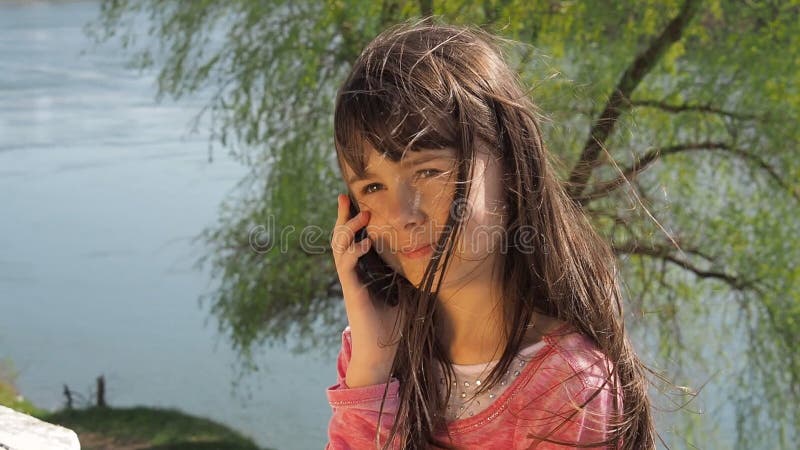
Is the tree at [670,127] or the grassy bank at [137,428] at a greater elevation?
the tree at [670,127]

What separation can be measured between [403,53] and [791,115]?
95.3 inches

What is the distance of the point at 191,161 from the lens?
504 centimetres

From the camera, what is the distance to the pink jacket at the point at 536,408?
922 mm

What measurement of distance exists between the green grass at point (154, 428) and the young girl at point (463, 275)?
3164 millimetres

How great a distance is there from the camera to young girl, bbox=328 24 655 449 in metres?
0.91

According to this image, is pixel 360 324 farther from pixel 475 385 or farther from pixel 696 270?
pixel 696 270

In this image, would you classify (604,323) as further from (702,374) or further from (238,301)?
(238,301)

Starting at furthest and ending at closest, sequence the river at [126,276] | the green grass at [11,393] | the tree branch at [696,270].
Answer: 1. the river at [126,276]
2. the green grass at [11,393]
3. the tree branch at [696,270]

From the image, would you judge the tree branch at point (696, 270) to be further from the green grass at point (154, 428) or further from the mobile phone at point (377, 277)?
the mobile phone at point (377, 277)

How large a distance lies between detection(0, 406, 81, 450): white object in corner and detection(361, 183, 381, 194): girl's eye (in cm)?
53

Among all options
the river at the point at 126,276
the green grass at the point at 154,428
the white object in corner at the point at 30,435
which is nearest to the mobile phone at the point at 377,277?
the white object in corner at the point at 30,435

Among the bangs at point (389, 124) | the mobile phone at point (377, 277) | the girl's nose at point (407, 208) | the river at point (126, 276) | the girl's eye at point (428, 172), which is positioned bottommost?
the river at point (126, 276)

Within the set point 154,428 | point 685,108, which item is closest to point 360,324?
point 685,108

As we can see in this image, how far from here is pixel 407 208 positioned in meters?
0.91
